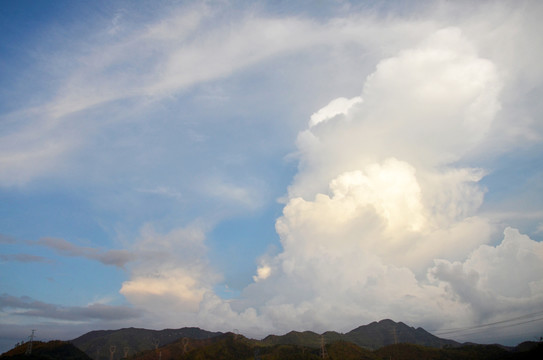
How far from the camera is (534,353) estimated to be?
17700 centimetres

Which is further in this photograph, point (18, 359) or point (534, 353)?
point (18, 359)

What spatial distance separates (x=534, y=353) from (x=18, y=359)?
262 m

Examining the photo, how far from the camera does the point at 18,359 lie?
19688 cm
